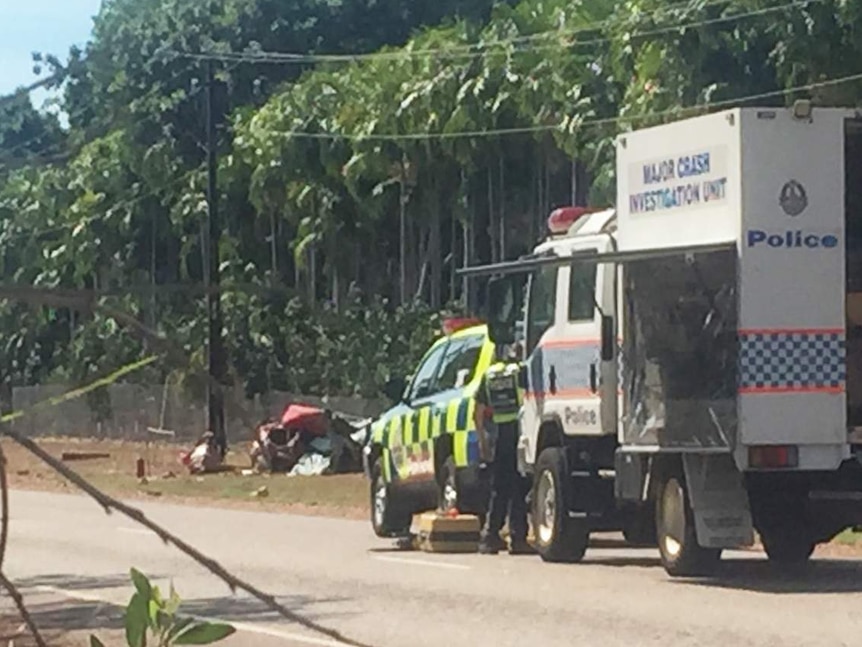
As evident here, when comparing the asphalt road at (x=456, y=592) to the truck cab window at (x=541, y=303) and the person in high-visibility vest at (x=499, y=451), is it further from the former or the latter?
the truck cab window at (x=541, y=303)

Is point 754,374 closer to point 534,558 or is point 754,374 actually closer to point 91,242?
point 534,558

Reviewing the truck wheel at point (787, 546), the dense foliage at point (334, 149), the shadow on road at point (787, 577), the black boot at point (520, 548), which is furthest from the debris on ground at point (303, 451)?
the truck wheel at point (787, 546)

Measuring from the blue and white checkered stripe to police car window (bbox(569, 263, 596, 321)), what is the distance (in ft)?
7.24

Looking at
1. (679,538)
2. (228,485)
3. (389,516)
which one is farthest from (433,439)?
(228,485)

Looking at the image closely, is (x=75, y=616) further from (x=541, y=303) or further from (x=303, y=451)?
(x=303, y=451)

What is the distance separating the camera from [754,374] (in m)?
15.2

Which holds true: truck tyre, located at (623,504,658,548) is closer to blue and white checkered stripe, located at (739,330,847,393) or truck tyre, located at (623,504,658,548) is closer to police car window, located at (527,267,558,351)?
police car window, located at (527,267,558,351)

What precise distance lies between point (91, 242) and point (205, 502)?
26.5 meters

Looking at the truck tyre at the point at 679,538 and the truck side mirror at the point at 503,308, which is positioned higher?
the truck side mirror at the point at 503,308

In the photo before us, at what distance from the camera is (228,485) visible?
34500 millimetres

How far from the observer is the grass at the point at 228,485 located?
2958cm

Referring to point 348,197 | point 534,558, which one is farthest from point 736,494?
point 348,197

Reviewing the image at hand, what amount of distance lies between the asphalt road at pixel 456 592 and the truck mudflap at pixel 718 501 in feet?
1.21

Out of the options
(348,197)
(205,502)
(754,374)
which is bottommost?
(205,502)
